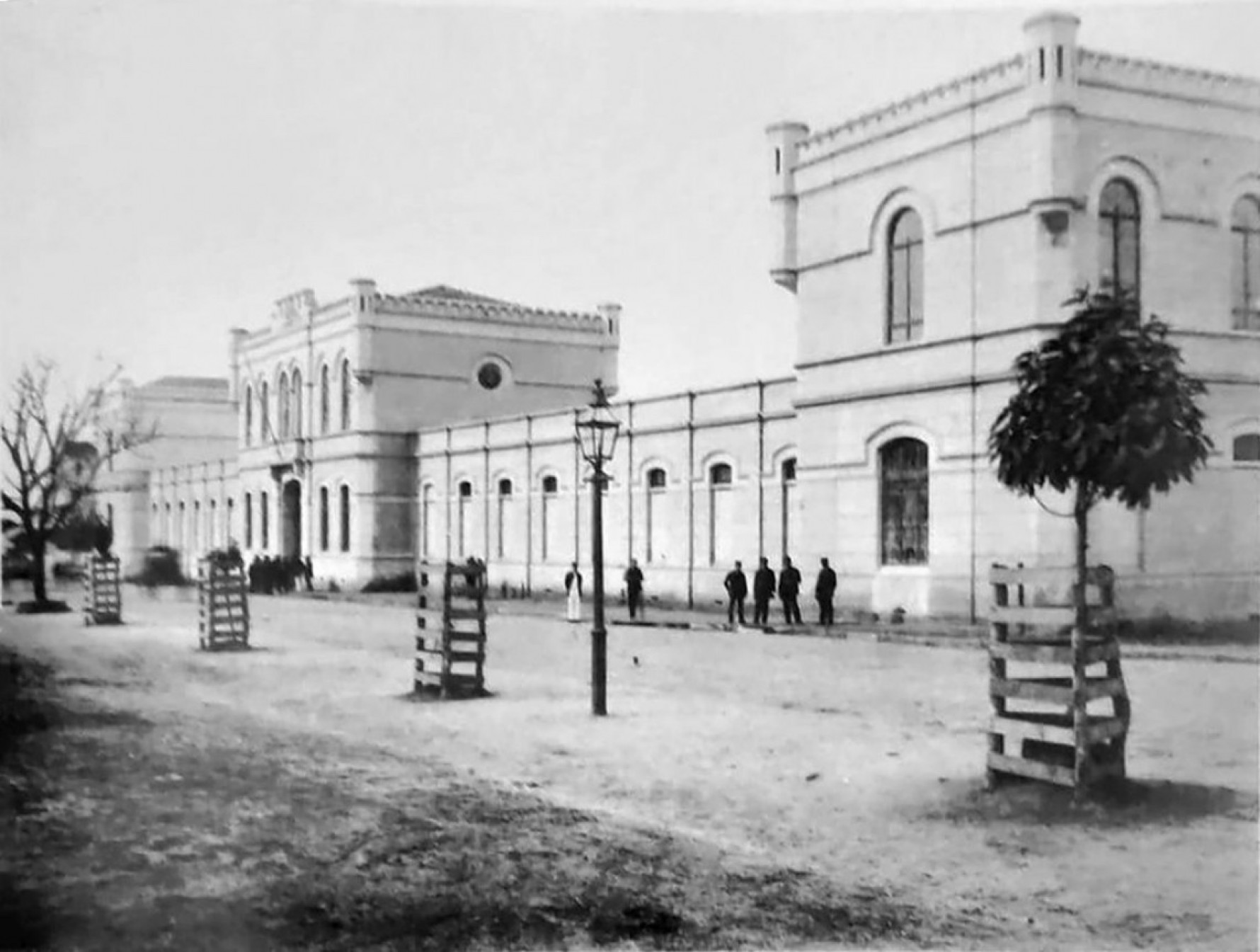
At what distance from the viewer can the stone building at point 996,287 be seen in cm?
647

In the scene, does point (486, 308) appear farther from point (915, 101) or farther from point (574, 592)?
point (574, 592)

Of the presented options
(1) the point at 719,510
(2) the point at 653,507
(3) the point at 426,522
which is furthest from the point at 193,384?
(2) the point at 653,507

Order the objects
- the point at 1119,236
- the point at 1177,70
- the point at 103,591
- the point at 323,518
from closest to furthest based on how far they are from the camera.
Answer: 1. the point at 1177,70
2. the point at 1119,236
3. the point at 103,591
4. the point at 323,518

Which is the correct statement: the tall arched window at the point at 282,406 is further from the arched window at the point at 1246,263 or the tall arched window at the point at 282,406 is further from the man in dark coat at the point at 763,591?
the man in dark coat at the point at 763,591

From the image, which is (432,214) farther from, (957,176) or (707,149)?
(957,176)

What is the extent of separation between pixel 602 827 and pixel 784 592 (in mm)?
7391

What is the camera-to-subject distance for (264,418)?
970 centimetres

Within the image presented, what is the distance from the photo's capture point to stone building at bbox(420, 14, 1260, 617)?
6.47 metres

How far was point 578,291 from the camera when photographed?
704 cm

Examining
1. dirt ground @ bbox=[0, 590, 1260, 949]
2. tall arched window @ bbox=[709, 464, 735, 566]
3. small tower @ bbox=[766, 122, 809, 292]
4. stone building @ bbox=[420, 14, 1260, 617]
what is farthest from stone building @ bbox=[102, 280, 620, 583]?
tall arched window @ bbox=[709, 464, 735, 566]

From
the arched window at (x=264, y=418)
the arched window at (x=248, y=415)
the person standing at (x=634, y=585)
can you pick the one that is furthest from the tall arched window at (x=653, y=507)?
the arched window at (x=248, y=415)

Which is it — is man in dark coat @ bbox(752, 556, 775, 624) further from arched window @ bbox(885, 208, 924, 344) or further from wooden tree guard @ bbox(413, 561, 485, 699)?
arched window @ bbox(885, 208, 924, 344)

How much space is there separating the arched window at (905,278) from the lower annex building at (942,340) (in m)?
0.02

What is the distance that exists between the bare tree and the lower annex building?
83 cm
